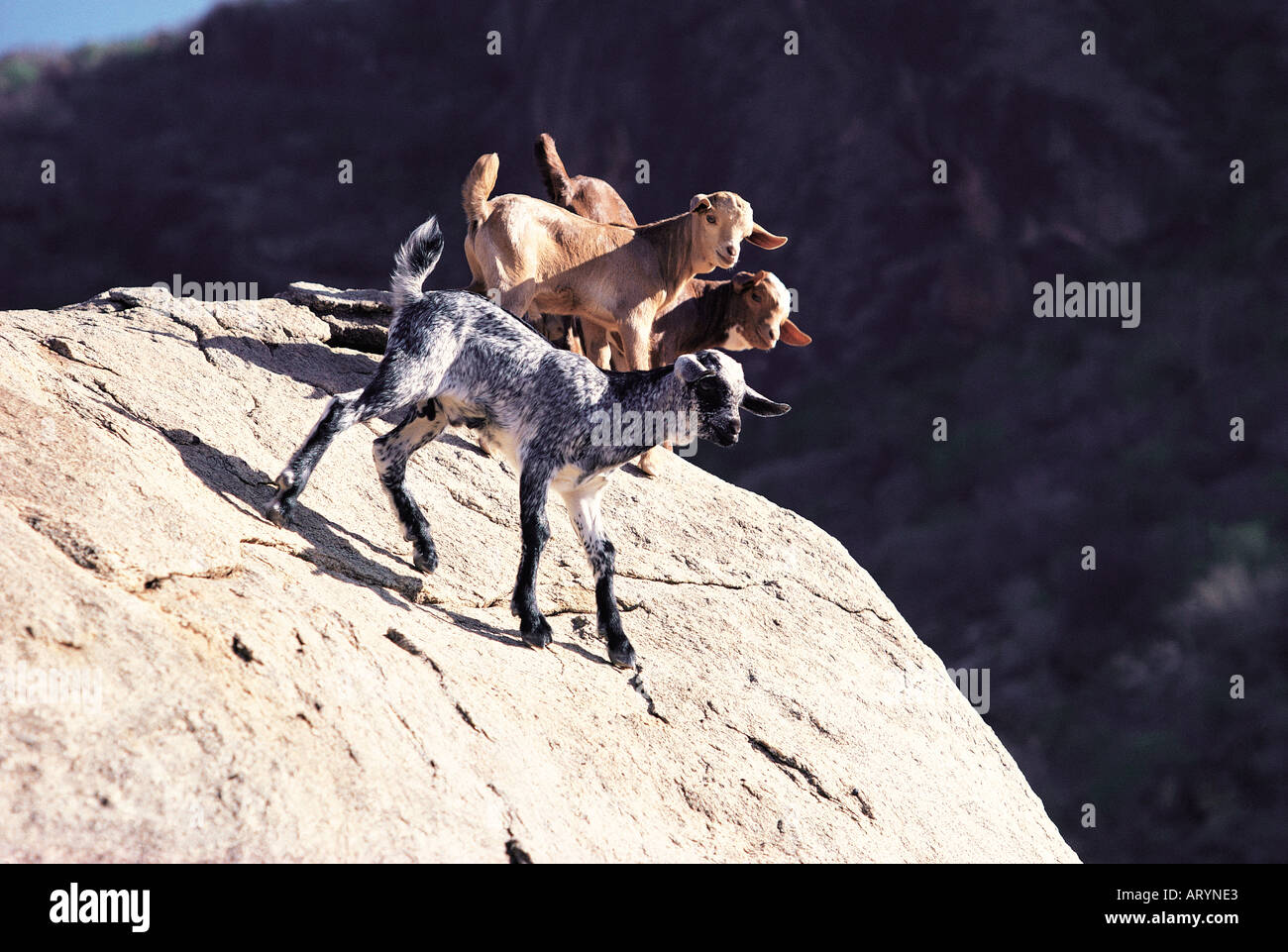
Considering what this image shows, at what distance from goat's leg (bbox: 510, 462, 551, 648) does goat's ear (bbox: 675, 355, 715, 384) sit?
2.61 feet

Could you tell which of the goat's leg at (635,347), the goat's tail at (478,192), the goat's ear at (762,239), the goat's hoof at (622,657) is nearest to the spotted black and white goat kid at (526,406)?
the goat's hoof at (622,657)

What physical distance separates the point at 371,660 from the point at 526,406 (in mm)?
1563

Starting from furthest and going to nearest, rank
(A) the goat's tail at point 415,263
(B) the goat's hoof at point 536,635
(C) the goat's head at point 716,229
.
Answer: (C) the goat's head at point 716,229 → (A) the goat's tail at point 415,263 → (B) the goat's hoof at point 536,635

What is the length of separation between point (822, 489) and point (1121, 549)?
21.9ft

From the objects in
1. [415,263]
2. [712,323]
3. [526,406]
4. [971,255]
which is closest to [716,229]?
[712,323]

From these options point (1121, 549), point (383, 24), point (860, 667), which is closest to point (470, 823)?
point (860, 667)

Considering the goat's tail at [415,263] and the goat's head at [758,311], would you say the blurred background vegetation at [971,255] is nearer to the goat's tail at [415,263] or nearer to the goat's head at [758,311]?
the goat's head at [758,311]

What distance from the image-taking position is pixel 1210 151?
29531 millimetres

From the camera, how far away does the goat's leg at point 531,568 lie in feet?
20.6

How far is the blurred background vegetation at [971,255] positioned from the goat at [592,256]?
1573 centimetres

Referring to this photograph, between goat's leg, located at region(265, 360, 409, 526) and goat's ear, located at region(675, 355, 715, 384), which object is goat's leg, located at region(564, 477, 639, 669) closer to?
goat's ear, located at region(675, 355, 715, 384)

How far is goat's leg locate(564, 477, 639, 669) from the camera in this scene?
21.2 feet

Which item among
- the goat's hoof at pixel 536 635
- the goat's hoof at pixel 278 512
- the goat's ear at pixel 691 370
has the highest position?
the goat's ear at pixel 691 370

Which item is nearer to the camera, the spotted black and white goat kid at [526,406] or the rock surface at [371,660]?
the rock surface at [371,660]
